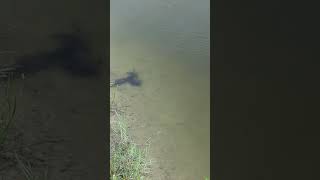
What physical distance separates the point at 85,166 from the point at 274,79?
101 cm

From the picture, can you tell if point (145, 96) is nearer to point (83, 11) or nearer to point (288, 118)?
point (83, 11)

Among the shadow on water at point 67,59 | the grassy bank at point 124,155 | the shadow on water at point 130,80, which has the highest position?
the shadow on water at point 67,59

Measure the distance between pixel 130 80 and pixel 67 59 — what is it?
32cm

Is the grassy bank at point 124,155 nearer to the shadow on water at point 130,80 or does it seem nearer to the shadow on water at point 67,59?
the shadow on water at point 130,80

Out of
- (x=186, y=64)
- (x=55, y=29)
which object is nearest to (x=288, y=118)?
(x=186, y=64)

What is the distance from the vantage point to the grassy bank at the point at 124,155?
7.32 feet

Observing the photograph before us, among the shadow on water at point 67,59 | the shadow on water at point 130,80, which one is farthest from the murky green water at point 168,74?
the shadow on water at point 67,59

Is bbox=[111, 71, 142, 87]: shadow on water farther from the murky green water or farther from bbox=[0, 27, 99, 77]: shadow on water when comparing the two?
bbox=[0, 27, 99, 77]: shadow on water

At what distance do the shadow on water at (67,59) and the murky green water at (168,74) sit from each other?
157mm

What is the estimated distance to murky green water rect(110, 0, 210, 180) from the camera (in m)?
2.28

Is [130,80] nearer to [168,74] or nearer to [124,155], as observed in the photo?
[168,74]

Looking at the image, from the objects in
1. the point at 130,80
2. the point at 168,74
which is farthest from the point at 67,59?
the point at 168,74

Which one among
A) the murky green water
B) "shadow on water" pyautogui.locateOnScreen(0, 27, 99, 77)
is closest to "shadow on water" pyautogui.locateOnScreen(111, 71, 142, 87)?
the murky green water

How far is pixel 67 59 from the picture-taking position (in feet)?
6.91
